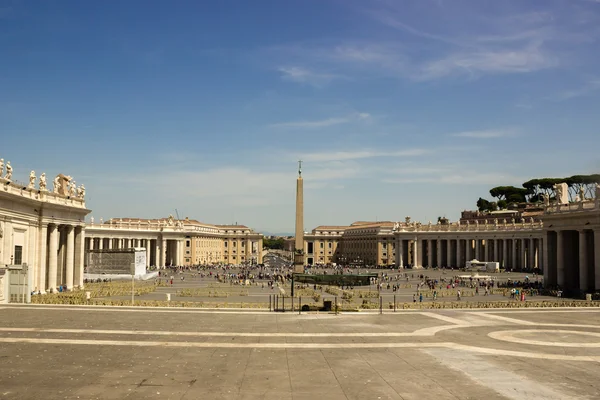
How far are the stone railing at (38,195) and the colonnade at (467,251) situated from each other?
9632 centimetres

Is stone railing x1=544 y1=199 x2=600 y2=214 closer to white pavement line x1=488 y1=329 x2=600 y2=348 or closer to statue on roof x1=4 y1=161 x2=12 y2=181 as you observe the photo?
white pavement line x1=488 y1=329 x2=600 y2=348

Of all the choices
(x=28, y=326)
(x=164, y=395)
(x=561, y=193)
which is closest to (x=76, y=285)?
(x=28, y=326)

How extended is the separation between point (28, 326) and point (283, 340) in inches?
612

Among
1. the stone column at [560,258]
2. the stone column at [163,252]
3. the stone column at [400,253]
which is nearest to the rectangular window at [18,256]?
the stone column at [560,258]

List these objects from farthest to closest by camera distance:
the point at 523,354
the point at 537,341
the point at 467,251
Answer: the point at 467,251 < the point at 537,341 < the point at 523,354

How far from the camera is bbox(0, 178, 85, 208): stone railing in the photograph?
52.5m

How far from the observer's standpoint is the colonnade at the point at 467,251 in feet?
436

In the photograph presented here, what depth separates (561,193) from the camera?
71562 millimetres

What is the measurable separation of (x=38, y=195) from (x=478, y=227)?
109 meters

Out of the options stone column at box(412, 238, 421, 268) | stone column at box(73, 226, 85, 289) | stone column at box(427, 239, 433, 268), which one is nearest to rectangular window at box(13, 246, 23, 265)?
stone column at box(73, 226, 85, 289)

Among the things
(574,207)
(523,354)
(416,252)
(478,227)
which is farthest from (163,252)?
(523,354)

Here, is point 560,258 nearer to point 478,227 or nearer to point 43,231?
point 43,231

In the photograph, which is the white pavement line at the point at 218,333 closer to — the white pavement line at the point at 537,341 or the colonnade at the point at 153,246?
the white pavement line at the point at 537,341

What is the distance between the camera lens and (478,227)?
465ft
